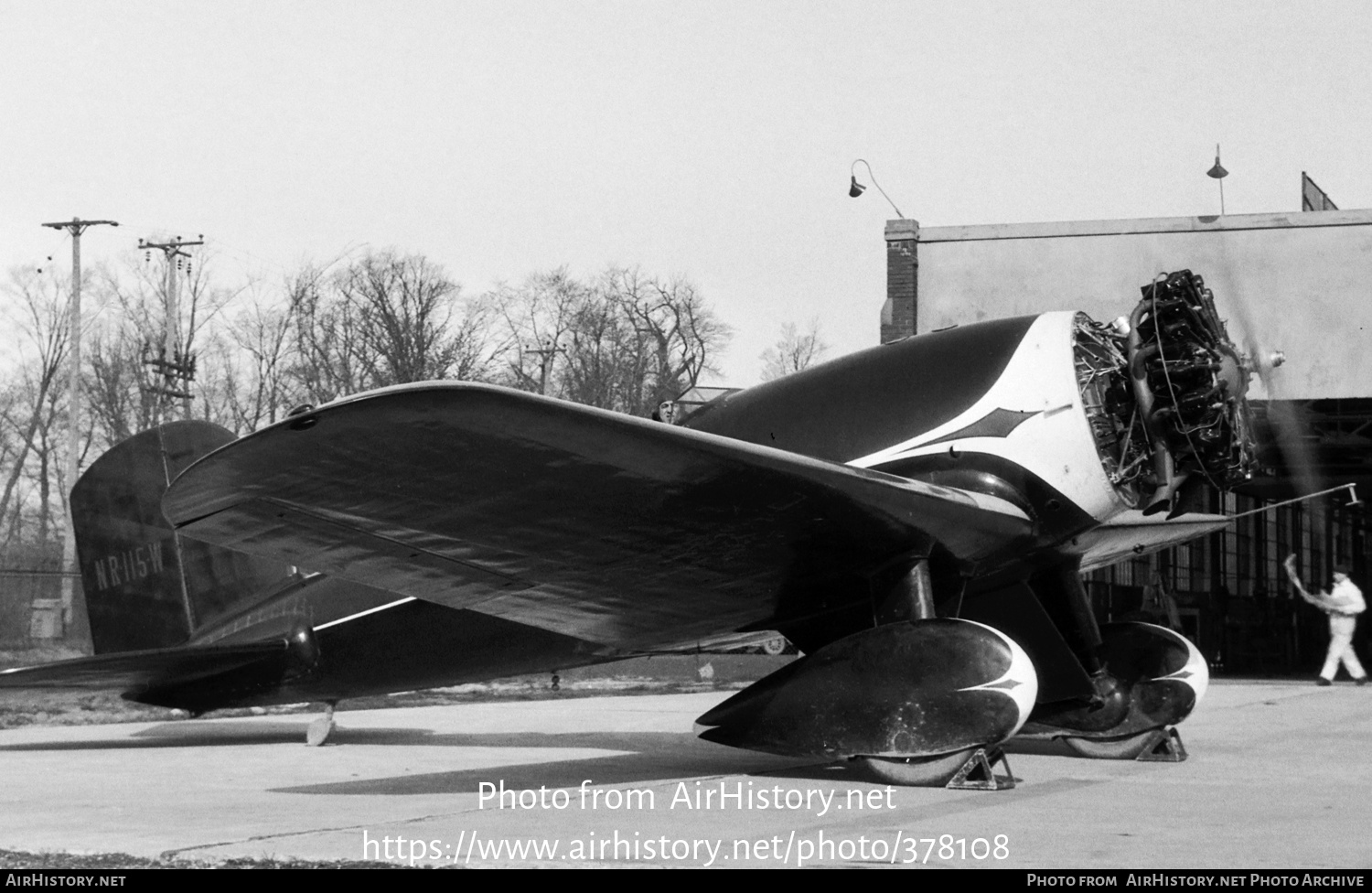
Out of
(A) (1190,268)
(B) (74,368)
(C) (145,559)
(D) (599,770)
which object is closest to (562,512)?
(D) (599,770)

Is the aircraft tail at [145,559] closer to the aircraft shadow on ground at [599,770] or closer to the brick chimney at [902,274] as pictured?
the aircraft shadow on ground at [599,770]

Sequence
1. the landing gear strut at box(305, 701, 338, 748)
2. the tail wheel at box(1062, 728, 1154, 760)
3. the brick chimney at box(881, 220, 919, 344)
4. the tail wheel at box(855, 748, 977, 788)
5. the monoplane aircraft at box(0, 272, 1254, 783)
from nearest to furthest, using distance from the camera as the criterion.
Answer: the monoplane aircraft at box(0, 272, 1254, 783), the tail wheel at box(855, 748, 977, 788), the tail wheel at box(1062, 728, 1154, 760), the landing gear strut at box(305, 701, 338, 748), the brick chimney at box(881, 220, 919, 344)

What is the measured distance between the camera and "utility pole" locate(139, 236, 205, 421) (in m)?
42.2

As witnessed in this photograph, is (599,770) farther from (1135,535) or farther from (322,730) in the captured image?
(1135,535)

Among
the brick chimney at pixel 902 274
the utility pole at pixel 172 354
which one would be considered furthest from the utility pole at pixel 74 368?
the brick chimney at pixel 902 274

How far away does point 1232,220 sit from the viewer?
18500 mm

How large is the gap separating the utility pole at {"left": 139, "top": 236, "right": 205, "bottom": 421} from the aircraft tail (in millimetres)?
32798

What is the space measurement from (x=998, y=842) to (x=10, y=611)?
27.8 meters

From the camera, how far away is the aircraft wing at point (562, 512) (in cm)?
546

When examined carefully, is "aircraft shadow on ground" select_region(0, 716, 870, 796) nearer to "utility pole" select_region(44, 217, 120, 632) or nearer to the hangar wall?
the hangar wall

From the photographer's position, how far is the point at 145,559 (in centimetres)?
1045

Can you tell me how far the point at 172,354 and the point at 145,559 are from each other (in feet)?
113

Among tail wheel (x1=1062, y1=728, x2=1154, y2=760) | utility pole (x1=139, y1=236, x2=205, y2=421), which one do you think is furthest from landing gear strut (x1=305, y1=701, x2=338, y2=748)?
utility pole (x1=139, y1=236, x2=205, y2=421)
